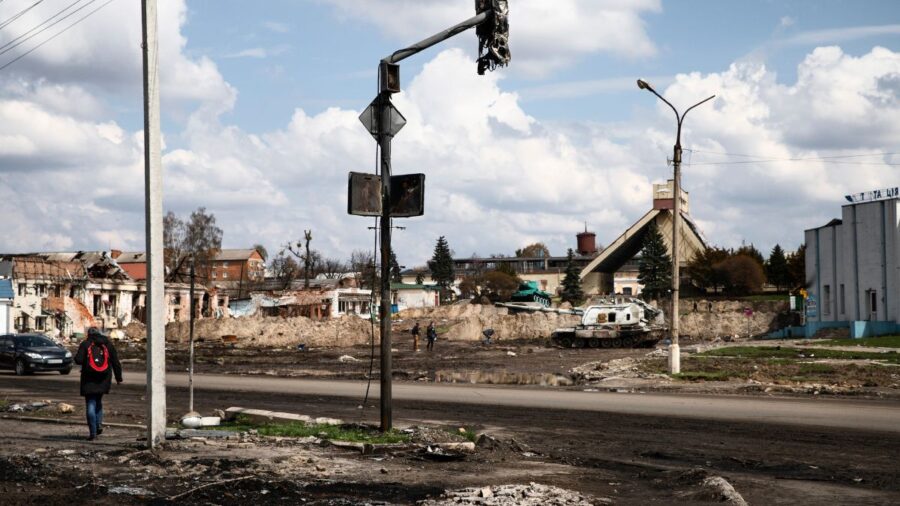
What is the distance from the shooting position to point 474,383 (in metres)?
28.9

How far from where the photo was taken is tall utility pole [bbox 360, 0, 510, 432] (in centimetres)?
1265

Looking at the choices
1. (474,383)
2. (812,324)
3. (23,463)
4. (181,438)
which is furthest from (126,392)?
(812,324)

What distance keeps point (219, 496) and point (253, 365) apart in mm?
33018

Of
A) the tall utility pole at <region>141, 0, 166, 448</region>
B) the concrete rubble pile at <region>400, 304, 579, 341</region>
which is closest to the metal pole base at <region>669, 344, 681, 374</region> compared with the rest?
the tall utility pole at <region>141, 0, 166, 448</region>

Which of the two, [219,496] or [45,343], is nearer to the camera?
[219,496]

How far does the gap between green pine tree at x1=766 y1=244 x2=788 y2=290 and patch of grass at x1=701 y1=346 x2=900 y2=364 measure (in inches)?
2235

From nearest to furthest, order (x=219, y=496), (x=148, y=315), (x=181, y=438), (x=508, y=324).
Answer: (x=219, y=496) < (x=148, y=315) < (x=181, y=438) < (x=508, y=324)

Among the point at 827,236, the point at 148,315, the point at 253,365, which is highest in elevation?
the point at 827,236

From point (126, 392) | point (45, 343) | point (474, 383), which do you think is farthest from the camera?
point (45, 343)

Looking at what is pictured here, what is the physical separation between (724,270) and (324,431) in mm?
80224

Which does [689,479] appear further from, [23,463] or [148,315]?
[23,463]

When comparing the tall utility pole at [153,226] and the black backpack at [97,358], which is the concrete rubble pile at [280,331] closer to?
the black backpack at [97,358]

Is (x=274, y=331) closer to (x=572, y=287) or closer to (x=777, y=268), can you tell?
(x=572, y=287)

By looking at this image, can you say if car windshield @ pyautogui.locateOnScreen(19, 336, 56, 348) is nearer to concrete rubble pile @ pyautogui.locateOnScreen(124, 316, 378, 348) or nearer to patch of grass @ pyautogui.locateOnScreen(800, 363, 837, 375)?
patch of grass @ pyautogui.locateOnScreen(800, 363, 837, 375)
